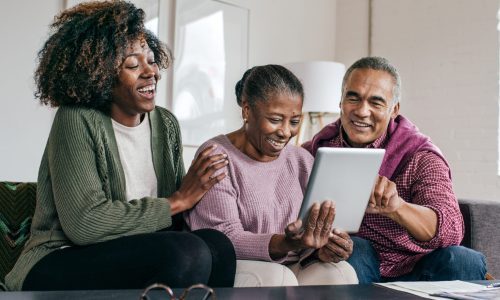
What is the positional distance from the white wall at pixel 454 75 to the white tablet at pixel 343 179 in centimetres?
230

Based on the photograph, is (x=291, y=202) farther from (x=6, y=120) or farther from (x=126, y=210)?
(x=6, y=120)

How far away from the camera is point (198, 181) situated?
1.52 metres

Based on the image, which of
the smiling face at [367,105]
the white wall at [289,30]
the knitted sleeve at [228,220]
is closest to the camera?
the knitted sleeve at [228,220]

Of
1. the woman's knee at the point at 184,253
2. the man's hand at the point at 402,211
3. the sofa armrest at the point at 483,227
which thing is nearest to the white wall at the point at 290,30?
the sofa armrest at the point at 483,227

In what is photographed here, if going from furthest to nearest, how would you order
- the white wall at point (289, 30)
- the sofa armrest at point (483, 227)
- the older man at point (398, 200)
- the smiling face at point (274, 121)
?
1. the white wall at point (289, 30)
2. the sofa armrest at point (483, 227)
3. the older man at point (398, 200)
4. the smiling face at point (274, 121)

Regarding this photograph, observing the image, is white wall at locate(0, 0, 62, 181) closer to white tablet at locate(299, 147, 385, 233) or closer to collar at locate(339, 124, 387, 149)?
collar at locate(339, 124, 387, 149)

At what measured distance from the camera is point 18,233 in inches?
63.1

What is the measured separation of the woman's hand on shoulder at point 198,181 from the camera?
1.51m

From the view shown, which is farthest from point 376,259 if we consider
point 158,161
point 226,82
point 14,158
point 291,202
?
point 226,82

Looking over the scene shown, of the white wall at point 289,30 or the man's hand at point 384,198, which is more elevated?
the white wall at point 289,30

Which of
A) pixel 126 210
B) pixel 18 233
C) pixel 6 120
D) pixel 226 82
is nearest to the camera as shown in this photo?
pixel 126 210

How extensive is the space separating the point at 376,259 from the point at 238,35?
2.34m

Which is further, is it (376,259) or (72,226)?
(376,259)

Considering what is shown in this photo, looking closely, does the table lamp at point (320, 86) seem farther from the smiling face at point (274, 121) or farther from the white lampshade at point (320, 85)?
the smiling face at point (274, 121)
